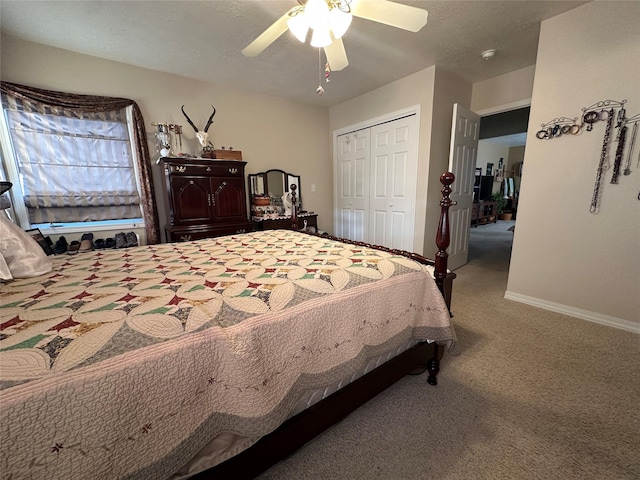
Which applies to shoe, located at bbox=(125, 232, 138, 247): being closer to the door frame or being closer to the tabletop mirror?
the tabletop mirror

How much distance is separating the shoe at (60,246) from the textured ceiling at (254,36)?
1855 millimetres

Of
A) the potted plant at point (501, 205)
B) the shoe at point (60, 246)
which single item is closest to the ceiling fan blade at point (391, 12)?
the shoe at point (60, 246)

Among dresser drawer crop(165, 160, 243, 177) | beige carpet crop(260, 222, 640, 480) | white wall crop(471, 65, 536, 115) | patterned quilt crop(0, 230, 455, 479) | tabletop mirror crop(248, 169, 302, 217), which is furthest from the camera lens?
tabletop mirror crop(248, 169, 302, 217)

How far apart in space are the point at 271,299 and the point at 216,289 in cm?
26

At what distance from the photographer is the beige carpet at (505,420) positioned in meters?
1.08

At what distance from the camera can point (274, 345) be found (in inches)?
34.9

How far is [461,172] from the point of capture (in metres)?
3.31

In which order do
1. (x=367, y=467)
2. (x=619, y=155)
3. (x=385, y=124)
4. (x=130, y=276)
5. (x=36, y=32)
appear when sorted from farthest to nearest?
1. (x=385, y=124)
2. (x=36, y=32)
3. (x=619, y=155)
4. (x=130, y=276)
5. (x=367, y=467)

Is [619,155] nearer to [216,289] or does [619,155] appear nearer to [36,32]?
[216,289]

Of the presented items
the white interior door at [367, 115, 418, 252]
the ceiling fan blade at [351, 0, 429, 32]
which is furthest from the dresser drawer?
the ceiling fan blade at [351, 0, 429, 32]

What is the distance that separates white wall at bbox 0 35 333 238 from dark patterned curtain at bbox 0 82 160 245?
13cm

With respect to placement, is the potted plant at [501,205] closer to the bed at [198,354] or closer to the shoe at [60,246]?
the bed at [198,354]

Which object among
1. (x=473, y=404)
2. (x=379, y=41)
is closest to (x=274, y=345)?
(x=473, y=404)

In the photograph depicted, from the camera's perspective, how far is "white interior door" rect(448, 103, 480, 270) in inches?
119
